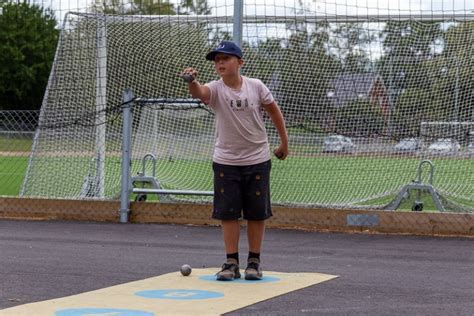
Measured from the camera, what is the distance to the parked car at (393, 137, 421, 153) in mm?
15258

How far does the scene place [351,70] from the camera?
1530 cm

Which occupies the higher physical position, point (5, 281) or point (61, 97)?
point (61, 97)

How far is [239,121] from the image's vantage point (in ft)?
27.1

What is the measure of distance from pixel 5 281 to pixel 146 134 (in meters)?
8.22

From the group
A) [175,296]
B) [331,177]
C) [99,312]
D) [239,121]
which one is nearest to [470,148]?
[331,177]

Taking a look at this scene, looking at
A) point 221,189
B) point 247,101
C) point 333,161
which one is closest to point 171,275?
point 221,189

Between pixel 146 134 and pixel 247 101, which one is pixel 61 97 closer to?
pixel 146 134

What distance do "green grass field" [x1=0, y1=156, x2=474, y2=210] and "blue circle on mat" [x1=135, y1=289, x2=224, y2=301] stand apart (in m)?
7.28

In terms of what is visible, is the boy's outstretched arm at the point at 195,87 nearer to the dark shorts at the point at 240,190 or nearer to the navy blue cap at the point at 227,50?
the navy blue cap at the point at 227,50

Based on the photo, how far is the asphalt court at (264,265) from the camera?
7047 millimetres

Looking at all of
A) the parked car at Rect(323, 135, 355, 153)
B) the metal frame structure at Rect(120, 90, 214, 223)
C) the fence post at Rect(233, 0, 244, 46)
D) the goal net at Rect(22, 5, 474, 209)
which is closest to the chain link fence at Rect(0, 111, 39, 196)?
the goal net at Rect(22, 5, 474, 209)

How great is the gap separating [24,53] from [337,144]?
48427 mm

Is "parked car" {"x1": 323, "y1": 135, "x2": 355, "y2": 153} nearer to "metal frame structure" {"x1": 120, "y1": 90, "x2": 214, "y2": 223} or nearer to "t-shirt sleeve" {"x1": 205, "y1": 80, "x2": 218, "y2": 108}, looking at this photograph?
"metal frame structure" {"x1": 120, "y1": 90, "x2": 214, "y2": 223}

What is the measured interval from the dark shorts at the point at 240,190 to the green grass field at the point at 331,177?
6.37 meters
